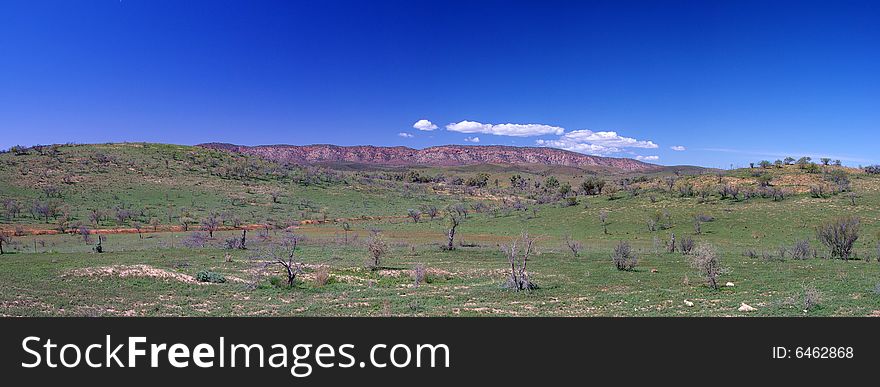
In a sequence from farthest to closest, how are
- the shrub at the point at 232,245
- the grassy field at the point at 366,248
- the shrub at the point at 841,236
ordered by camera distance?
the shrub at the point at 232,245 < the shrub at the point at 841,236 < the grassy field at the point at 366,248

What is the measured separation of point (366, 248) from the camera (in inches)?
1640

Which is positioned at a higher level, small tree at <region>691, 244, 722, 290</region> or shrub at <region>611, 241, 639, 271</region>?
small tree at <region>691, 244, 722, 290</region>

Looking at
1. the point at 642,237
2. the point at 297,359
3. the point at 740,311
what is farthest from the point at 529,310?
the point at 642,237

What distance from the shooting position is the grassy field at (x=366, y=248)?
18016mm

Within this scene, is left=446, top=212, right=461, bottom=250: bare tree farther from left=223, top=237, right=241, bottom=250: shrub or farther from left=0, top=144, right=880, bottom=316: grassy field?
left=223, top=237, right=241, bottom=250: shrub

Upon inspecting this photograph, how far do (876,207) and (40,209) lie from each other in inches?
3727

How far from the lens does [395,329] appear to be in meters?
9.72

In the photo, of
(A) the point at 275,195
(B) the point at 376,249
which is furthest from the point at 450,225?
(A) the point at 275,195

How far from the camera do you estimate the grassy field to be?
1802 cm

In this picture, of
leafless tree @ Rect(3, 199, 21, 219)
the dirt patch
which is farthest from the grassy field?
leafless tree @ Rect(3, 199, 21, 219)

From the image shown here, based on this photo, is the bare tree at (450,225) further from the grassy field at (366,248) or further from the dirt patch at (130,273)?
the dirt patch at (130,273)

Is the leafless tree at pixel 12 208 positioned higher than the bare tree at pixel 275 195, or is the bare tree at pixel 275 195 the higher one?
the bare tree at pixel 275 195

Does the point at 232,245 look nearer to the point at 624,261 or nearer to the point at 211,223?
the point at 211,223

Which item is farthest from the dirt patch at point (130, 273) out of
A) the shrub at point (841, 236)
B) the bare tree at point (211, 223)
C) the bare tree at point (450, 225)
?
the shrub at point (841, 236)
